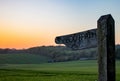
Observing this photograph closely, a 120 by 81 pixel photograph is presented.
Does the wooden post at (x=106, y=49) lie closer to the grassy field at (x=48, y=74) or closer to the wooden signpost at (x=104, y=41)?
the wooden signpost at (x=104, y=41)

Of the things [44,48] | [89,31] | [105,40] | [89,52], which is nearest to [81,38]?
[89,31]

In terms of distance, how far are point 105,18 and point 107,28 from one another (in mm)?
259

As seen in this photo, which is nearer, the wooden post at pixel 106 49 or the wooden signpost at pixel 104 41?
the wooden signpost at pixel 104 41

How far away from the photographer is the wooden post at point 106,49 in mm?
6905

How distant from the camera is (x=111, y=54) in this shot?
6.99 m

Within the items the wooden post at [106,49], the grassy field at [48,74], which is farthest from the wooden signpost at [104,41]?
the grassy field at [48,74]

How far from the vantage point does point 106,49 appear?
22.8 ft

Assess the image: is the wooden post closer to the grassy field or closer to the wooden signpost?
the wooden signpost

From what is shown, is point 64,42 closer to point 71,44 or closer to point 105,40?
point 71,44

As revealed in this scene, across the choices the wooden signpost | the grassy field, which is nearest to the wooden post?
the wooden signpost

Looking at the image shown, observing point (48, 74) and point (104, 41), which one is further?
point (48, 74)

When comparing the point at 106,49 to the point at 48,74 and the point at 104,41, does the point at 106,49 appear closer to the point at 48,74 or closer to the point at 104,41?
the point at 104,41

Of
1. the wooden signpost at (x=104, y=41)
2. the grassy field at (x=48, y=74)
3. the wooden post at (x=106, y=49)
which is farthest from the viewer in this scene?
the grassy field at (x=48, y=74)

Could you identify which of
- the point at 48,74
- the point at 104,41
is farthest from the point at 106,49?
the point at 48,74
